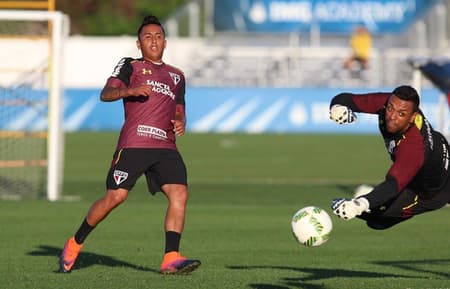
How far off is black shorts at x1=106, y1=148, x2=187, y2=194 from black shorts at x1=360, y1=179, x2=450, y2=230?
190 cm

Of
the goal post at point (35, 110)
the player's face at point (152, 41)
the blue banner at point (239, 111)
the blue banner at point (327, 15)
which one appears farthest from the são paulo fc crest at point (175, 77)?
the blue banner at point (327, 15)

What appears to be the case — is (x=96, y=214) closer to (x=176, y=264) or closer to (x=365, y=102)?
(x=176, y=264)

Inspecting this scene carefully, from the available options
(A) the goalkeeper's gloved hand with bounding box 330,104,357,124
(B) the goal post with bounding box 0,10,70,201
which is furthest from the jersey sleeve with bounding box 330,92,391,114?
(B) the goal post with bounding box 0,10,70,201

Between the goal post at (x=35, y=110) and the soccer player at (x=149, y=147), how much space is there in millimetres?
7238

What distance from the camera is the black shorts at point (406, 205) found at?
1001 cm

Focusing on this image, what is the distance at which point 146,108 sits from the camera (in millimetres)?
10945

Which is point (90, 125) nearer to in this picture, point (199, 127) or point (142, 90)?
point (199, 127)

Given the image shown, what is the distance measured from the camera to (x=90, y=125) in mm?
36781

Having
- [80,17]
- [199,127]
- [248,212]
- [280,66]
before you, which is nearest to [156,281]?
[248,212]

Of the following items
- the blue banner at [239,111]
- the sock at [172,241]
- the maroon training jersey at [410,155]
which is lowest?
the blue banner at [239,111]

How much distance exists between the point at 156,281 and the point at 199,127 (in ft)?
86.1

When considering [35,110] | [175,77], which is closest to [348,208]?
[175,77]

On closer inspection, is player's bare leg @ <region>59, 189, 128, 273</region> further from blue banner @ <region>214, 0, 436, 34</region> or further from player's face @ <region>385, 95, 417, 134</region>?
blue banner @ <region>214, 0, 436, 34</region>

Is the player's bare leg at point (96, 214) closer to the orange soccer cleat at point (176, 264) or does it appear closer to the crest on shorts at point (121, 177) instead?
the crest on shorts at point (121, 177)
